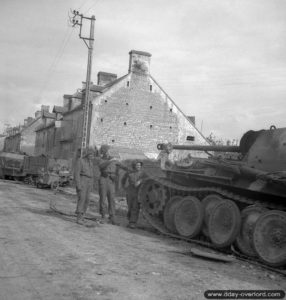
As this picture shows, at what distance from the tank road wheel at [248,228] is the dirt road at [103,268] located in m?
0.62

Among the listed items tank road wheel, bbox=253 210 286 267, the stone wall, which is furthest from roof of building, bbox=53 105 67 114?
tank road wheel, bbox=253 210 286 267

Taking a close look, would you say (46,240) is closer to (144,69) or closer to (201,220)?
(201,220)

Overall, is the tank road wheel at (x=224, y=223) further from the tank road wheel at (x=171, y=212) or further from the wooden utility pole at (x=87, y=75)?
the wooden utility pole at (x=87, y=75)

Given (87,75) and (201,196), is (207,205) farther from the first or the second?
(87,75)

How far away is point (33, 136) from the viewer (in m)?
62.6

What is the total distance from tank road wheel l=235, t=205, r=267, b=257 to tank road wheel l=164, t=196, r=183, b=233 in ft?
7.69

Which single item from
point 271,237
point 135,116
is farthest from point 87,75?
point 271,237

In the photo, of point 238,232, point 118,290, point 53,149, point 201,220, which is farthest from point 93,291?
point 53,149

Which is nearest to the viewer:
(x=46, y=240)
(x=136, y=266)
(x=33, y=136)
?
(x=136, y=266)

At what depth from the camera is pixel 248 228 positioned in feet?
28.9

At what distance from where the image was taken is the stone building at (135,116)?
34.1m

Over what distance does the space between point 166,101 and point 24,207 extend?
24125 mm

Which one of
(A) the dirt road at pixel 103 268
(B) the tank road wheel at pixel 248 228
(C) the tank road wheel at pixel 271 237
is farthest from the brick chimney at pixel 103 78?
(C) the tank road wheel at pixel 271 237

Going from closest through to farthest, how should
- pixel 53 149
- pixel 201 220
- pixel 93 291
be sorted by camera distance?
1. pixel 93 291
2. pixel 201 220
3. pixel 53 149
